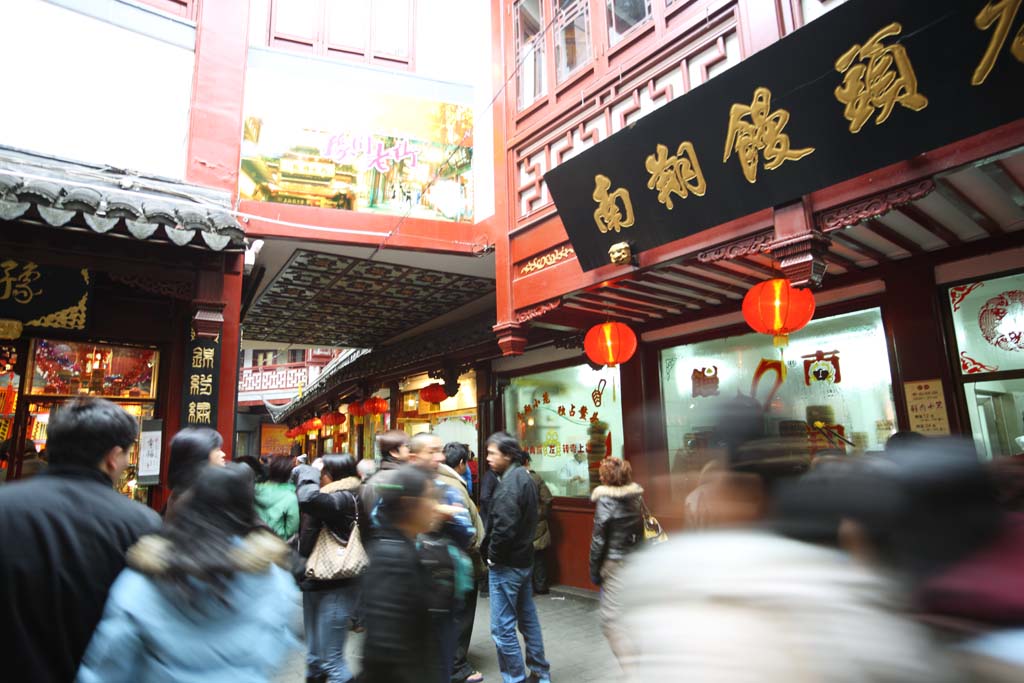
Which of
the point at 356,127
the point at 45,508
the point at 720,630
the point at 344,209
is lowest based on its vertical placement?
the point at 720,630

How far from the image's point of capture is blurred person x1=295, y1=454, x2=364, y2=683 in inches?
170

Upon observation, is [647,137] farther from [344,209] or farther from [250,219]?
[250,219]

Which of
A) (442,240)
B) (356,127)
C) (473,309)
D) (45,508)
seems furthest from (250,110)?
(45,508)

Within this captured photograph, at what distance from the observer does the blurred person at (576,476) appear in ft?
29.2

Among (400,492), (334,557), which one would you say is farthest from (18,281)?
(400,492)

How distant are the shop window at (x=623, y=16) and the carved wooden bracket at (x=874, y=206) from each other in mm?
3190

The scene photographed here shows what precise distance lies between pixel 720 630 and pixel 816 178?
3.68 m

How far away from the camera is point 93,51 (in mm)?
7430

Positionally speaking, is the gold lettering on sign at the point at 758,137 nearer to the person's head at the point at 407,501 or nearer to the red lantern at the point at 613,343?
the red lantern at the point at 613,343

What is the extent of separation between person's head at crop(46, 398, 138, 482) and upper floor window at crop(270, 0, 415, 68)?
27.8 ft

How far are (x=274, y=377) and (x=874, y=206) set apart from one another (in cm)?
2566

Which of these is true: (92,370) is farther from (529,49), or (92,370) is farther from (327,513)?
(529,49)

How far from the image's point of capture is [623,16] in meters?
6.51

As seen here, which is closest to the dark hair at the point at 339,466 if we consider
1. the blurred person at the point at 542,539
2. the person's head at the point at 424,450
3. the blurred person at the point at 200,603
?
the person's head at the point at 424,450
